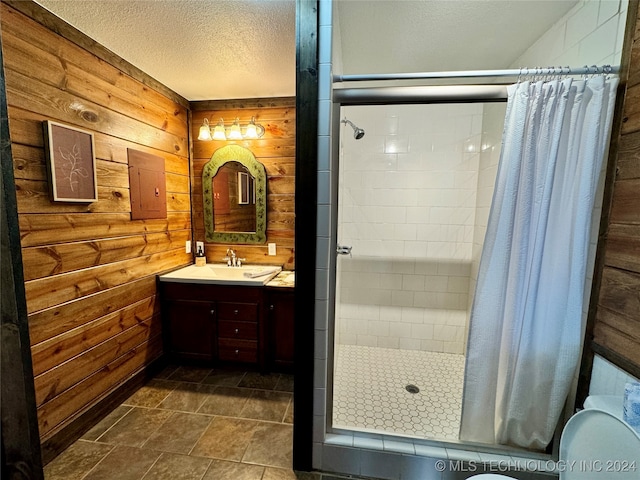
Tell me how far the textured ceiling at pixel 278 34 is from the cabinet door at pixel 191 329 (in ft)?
5.95

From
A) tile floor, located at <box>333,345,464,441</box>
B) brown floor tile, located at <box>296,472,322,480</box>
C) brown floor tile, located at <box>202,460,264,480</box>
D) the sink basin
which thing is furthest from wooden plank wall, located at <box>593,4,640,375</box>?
the sink basin

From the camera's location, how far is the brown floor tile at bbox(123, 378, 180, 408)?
1.93 meters

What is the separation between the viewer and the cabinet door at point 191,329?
225 cm

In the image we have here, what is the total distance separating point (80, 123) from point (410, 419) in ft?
8.83

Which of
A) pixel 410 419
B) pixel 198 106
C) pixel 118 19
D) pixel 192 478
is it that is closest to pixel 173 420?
pixel 192 478

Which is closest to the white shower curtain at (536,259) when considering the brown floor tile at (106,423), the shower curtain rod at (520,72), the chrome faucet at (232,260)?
the shower curtain rod at (520,72)

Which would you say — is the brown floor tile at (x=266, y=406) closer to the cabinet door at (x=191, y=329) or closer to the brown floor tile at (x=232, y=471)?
the brown floor tile at (x=232, y=471)

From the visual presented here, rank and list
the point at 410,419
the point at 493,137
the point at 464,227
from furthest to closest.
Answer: the point at 464,227 < the point at 493,137 < the point at 410,419

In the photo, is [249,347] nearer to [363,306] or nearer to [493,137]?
[363,306]

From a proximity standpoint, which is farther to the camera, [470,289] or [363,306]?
[363,306]

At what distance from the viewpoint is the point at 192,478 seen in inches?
55.4

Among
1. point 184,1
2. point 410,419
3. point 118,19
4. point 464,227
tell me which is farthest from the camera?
point 464,227

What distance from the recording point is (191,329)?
2.30 meters

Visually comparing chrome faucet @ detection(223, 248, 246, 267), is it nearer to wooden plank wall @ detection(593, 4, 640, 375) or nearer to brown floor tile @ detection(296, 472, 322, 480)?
brown floor tile @ detection(296, 472, 322, 480)
